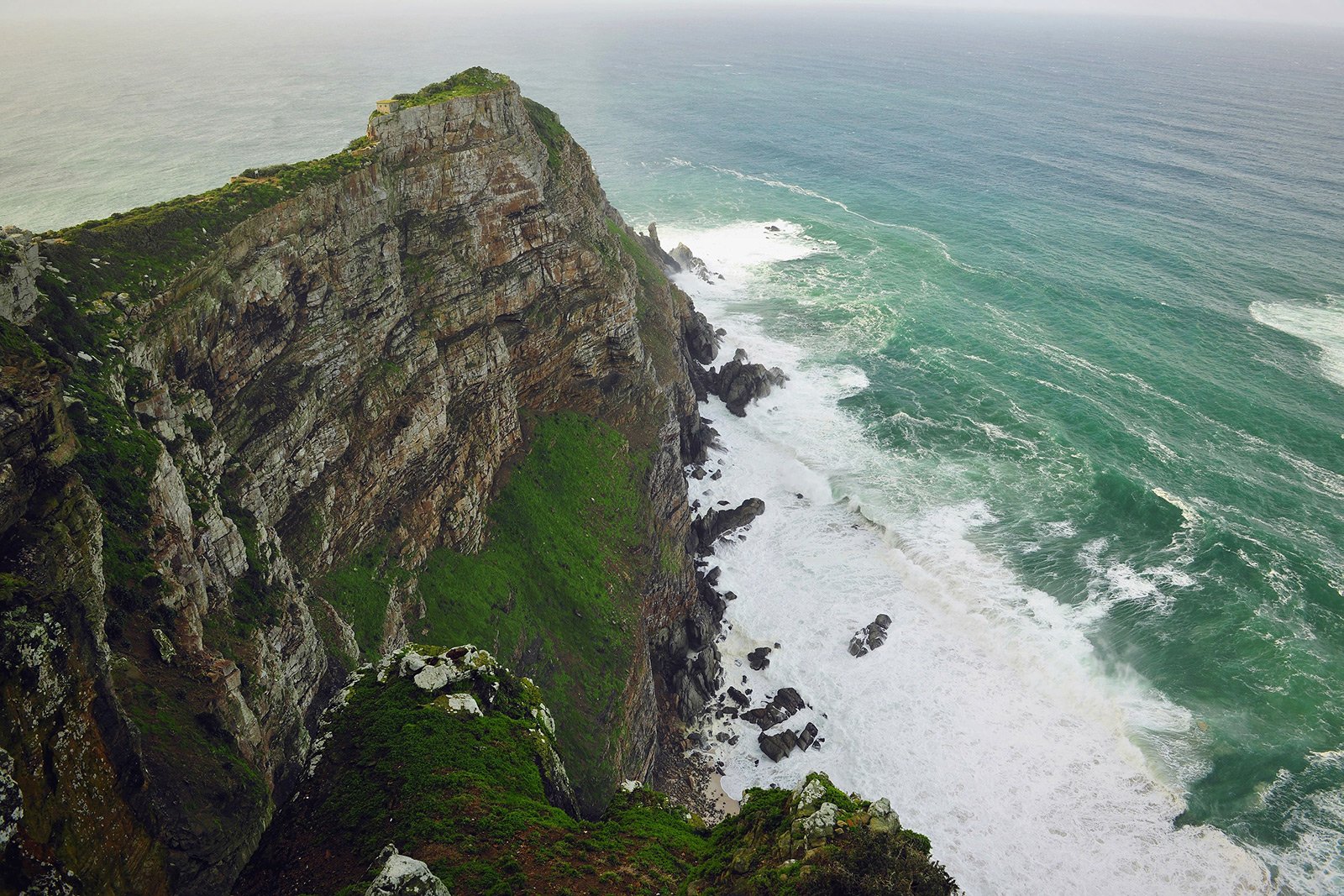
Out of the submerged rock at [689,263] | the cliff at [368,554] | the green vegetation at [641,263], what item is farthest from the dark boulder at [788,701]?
the submerged rock at [689,263]

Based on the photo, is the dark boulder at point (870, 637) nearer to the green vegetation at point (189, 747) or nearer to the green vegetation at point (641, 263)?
the green vegetation at point (641, 263)

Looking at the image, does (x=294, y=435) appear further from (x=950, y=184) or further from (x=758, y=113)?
(x=758, y=113)

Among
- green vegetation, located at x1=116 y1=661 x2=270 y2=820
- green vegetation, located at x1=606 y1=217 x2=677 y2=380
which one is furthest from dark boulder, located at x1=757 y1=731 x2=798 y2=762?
green vegetation, located at x1=606 y1=217 x2=677 y2=380

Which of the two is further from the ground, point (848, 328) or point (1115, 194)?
point (1115, 194)

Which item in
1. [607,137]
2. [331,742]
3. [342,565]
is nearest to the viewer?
[331,742]

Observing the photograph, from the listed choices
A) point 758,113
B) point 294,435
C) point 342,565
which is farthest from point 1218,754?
point 758,113

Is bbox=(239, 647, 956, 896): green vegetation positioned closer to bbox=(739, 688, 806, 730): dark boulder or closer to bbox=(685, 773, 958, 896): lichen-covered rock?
bbox=(685, 773, 958, 896): lichen-covered rock

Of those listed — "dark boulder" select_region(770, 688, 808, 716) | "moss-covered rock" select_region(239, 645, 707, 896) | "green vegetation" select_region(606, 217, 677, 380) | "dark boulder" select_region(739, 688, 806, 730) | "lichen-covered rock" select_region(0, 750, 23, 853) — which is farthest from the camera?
"green vegetation" select_region(606, 217, 677, 380)
